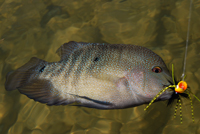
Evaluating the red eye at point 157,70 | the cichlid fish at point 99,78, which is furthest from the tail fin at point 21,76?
the red eye at point 157,70

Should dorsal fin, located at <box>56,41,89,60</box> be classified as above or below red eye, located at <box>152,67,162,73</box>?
below

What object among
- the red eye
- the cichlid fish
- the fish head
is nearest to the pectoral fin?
the cichlid fish

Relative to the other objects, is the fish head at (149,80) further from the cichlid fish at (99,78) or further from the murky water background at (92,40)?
the murky water background at (92,40)

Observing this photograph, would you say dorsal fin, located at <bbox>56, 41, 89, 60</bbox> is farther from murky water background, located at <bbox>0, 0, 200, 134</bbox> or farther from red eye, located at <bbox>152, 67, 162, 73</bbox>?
red eye, located at <bbox>152, 67, 162, 73</bbox>

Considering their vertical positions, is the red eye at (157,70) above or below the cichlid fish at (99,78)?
above

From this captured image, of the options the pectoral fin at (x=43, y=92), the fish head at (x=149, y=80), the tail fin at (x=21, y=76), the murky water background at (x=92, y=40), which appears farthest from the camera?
the tail fin at (x=21, y=76)

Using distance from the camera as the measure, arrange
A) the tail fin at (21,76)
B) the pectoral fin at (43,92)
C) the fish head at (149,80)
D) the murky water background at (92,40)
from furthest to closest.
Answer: the tail fin at (21,76) < the murky water background at (92,40) < the pectoral fin at (43,92) < the fish head at (149,80)

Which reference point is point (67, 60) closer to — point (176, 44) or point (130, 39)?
point (130, 39)

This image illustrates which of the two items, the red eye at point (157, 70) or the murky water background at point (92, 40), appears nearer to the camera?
the red eye at point (157, 70)
